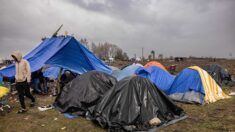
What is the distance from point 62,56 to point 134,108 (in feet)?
18.7

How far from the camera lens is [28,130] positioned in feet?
19.7

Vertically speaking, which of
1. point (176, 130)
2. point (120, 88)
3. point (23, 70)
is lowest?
point (176, 130)

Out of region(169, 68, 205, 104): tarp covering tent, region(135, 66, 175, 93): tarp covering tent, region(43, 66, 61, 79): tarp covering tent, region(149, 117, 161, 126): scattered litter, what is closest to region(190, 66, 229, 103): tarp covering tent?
region(169, 68, 205, 104): tarp covering tent

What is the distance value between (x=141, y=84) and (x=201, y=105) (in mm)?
3083

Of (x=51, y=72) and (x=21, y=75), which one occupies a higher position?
(x=21, y=75)

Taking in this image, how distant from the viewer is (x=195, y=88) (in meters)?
8.73

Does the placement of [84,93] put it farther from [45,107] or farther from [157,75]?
[157,75]

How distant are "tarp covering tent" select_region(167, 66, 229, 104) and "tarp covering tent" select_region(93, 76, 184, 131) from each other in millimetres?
2124

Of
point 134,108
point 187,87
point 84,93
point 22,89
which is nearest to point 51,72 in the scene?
point 22,89

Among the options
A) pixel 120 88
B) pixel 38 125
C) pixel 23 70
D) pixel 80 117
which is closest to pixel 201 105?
pixel 120 88

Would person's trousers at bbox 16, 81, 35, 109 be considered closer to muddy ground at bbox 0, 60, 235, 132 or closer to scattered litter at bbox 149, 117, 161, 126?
muddy ground at bbox 0, 60, 235, 132

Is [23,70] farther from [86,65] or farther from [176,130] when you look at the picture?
[176,130]

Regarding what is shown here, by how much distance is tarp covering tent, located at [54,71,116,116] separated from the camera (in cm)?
727

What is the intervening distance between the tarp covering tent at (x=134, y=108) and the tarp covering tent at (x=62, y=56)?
4.61 meters
